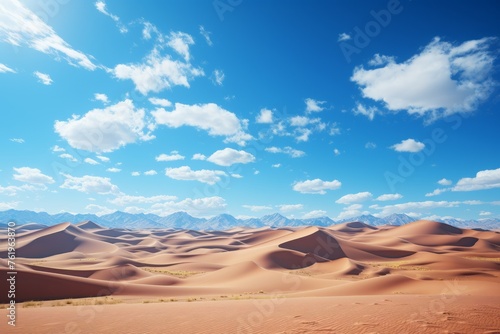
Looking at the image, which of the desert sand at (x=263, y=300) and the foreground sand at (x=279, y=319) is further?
the desert sand at (x=263, y=300)

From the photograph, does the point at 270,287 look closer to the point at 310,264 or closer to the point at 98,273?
the point at 98,273

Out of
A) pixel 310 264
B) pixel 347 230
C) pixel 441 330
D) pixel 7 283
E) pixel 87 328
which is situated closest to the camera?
pixel 441 330

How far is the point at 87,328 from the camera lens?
954 cm

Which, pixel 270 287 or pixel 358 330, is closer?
pixel 358 330

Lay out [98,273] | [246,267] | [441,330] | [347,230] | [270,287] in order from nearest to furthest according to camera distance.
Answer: [441,330]
[270,287]
[98,273]
[246,267]
[347,230]

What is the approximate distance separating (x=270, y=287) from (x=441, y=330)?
19.4m

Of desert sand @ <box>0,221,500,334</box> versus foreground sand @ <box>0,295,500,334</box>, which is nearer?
foreground sand @ <box>0,295,500,334</box>

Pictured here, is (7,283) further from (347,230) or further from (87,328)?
(347,230)

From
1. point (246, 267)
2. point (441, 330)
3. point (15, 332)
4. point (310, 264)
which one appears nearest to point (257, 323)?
point (441, 330)

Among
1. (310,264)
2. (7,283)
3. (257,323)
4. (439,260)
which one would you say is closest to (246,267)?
(310,264)

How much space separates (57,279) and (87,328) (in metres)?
14.9

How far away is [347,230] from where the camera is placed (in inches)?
5079

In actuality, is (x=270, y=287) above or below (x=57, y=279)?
below

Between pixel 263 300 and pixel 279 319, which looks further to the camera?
pixel 263 300
